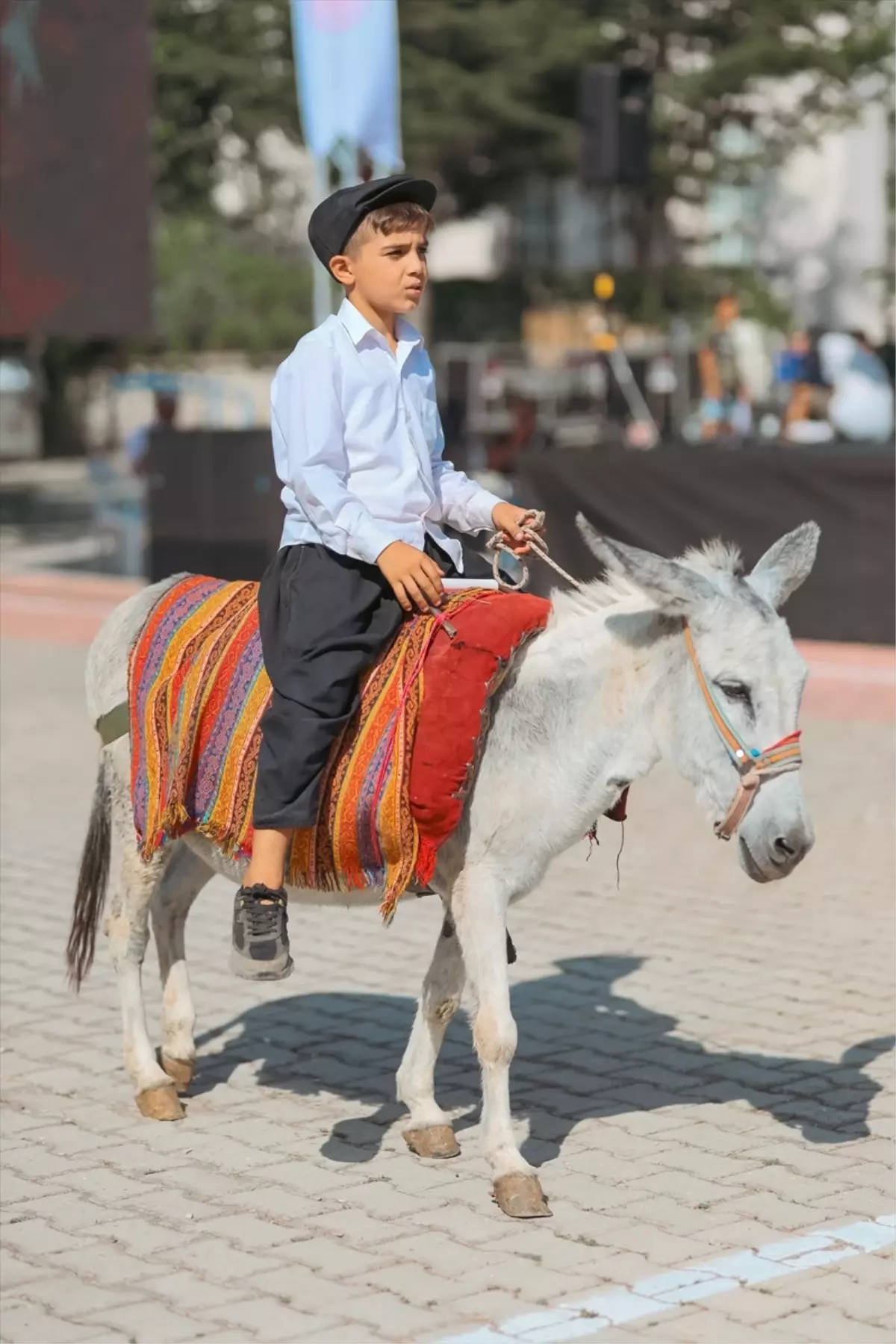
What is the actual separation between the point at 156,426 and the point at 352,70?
4264 millimetres

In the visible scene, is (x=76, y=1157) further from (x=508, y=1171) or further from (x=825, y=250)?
(x=825, y=250)

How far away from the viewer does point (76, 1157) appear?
18.7 ft

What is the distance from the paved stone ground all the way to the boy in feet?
2.38

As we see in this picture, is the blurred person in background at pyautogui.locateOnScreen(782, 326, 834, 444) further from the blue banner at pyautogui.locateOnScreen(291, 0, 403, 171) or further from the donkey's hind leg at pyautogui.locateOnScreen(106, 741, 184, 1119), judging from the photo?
the donkey's hind leg at pyautogui.locateOnScreen(106, 741, 184, 1119)

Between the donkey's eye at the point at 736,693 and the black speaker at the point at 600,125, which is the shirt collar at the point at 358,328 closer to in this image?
the donkey's eye at the point at 736,693

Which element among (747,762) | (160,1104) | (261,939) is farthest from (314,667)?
(160,1104)

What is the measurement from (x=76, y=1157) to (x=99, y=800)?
3.77ft

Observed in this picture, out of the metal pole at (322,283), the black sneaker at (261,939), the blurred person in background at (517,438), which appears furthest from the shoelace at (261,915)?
the blurred person in background at (517,438)

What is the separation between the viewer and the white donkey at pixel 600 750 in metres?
5.00

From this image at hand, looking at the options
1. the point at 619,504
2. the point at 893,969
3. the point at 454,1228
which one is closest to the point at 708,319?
the point at 619,504

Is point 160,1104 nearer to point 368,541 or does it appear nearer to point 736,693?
point 368,541

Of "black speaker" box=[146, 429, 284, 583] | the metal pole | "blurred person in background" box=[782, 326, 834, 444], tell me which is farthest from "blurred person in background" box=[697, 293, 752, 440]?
the metal pole

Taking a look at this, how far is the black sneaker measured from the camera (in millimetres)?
5273

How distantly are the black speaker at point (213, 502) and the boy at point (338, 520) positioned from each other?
36.1 ft
